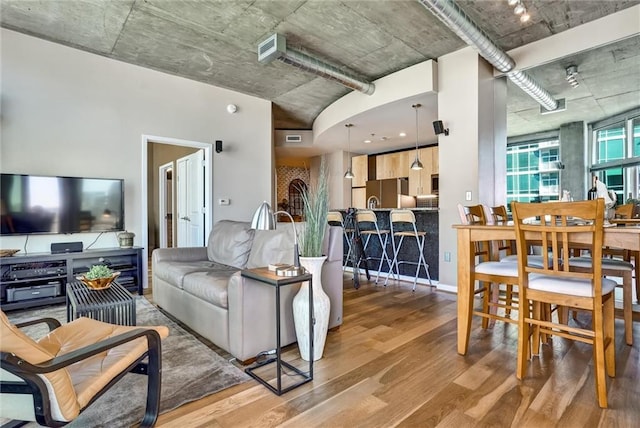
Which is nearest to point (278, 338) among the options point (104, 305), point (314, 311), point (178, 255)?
point (314, 311)

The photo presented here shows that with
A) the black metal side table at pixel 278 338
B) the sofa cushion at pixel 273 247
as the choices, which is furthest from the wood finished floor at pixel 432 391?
the sofa cushion at pixel 273 247

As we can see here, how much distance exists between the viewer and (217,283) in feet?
7.98

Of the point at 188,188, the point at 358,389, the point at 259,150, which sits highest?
the point at 259,150

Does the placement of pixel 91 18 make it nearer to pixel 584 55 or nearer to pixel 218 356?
pixel 218 356

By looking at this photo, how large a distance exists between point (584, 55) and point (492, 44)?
5.67 feet

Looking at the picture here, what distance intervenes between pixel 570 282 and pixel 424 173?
572cm

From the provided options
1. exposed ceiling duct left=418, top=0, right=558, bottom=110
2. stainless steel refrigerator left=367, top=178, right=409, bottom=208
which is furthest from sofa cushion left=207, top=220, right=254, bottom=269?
stainless steel refrigerator left=367, top=178, right=409, bottom=208

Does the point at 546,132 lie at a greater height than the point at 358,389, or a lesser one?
greater

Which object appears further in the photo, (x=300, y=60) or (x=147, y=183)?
(x=147, y=183)

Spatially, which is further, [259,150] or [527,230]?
[259,150]

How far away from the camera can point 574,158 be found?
25.8 ft

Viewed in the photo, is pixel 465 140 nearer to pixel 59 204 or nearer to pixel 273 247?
pixel 273 247

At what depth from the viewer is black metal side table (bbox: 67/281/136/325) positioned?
82.3 inches

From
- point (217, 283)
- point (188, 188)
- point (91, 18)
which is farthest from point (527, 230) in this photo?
point (188, 188)
